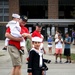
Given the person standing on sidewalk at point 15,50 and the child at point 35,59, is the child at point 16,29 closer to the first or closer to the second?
the person standing on sidewalk at point 15,50

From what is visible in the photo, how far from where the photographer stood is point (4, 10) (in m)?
56.0

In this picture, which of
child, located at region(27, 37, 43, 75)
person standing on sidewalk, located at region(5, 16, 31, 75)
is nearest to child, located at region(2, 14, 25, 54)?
person standing on sidewalk, located at region(5, 16, 31, 75)

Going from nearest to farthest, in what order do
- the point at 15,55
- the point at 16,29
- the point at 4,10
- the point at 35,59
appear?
1. the point at 35,59
2. the point at 15,55
3. the point at 16,29
4. the point at 4,10

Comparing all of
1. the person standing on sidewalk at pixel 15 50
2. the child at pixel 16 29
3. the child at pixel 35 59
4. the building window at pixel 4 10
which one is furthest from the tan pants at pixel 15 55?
the building window at pixel 4 10

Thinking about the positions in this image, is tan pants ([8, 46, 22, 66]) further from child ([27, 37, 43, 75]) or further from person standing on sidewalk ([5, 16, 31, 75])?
child ([27, 37, 43, 75])

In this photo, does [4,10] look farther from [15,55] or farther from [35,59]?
[35,59]

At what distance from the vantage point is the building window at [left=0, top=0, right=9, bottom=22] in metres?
55.7

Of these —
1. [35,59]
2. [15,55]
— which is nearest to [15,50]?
[15,55]

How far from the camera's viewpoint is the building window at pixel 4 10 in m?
55.7

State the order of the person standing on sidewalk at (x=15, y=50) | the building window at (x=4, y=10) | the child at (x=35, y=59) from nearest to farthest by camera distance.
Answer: the child at (x=35, y=59) → the person standing on sidewalk at (x=15, y=50) → the building window at (x=4, y=10)

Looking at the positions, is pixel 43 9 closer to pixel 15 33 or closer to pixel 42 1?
pixel 42 1

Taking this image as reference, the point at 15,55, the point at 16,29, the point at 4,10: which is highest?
the point at 16,29

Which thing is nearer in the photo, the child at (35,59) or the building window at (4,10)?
the child at (35,59)

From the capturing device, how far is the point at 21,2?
57625 millimetres
